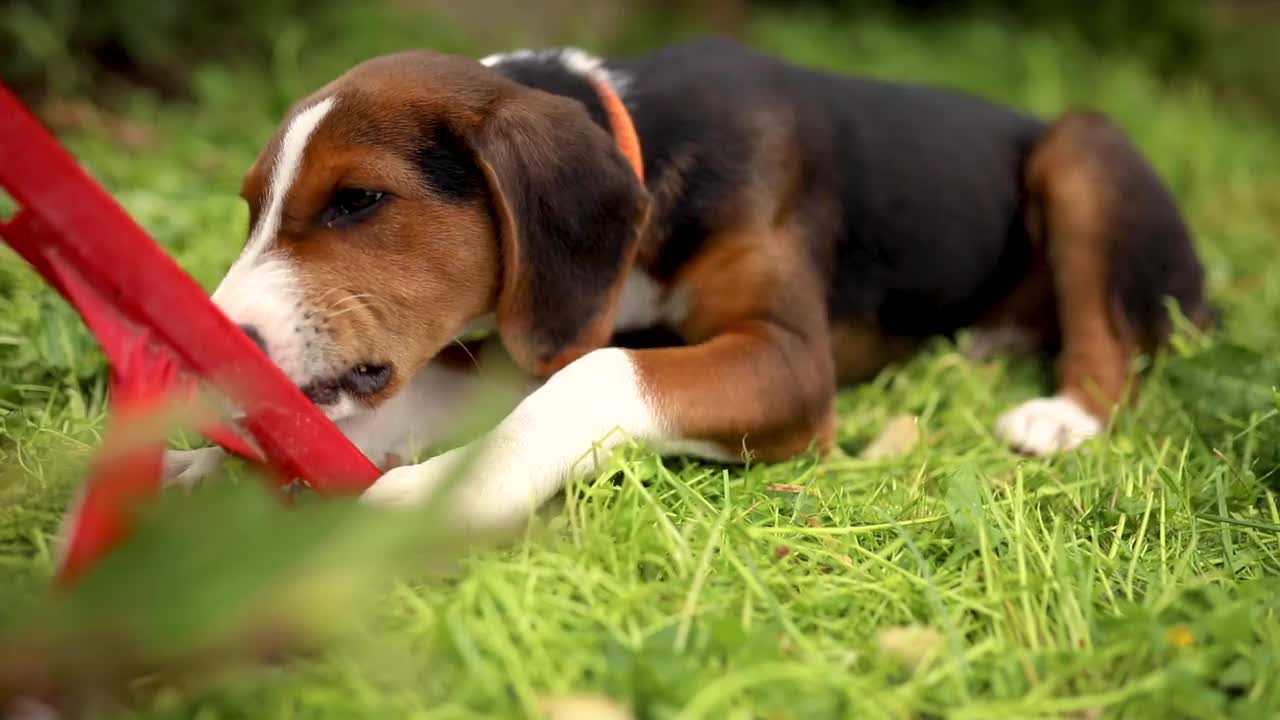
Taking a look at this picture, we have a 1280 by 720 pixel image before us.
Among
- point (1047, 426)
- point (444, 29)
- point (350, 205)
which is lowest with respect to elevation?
point (1047, 426)

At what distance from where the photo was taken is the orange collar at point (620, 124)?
126 inches

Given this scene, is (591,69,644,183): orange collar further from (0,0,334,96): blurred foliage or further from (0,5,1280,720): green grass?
(0,0,334,96): blurred foliage

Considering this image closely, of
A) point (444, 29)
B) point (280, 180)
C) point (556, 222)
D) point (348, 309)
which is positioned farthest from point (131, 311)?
point (444, 29)

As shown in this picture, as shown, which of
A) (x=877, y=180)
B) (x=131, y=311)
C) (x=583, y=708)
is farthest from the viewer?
(x=877, y=180)

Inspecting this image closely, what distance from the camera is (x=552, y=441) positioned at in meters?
2.59

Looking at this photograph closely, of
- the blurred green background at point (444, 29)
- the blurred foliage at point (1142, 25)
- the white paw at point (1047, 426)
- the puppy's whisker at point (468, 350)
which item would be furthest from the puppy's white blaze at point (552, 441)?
the blurred foliage at point (1142, 25)

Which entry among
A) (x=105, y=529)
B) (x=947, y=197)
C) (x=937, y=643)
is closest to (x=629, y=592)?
(x=937, y=643)

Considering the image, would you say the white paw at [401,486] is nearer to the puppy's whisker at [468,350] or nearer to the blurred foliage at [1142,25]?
the puppy's whisker at [468,350]

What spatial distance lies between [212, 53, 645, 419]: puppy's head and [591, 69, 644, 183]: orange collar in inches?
7.7

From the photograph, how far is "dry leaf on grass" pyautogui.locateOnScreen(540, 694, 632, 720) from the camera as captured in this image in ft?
6.23

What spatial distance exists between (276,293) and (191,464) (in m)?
0.50

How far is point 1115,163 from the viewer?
A: 4.24 meters

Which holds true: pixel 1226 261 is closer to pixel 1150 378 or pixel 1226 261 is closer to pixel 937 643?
pixel 1150 378

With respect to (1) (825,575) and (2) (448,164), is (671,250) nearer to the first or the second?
(2) (448,164)
